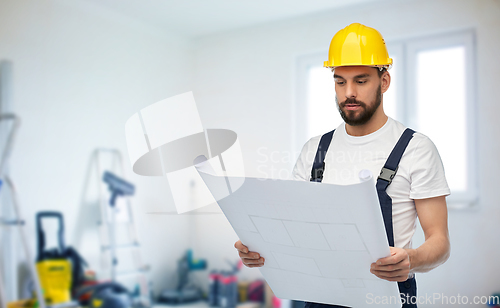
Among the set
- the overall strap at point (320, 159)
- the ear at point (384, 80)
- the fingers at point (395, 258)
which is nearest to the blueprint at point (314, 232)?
the fingers at point (395, 258)

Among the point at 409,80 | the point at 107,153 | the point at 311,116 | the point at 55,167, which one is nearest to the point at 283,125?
the point at 311,116

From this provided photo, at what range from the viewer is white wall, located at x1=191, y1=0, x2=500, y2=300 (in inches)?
90.5

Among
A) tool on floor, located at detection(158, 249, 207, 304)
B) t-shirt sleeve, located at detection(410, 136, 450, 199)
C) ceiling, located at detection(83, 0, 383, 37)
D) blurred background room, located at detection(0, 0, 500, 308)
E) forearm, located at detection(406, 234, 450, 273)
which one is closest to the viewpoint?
forearm, located at detection(406, 234, 450, 273)

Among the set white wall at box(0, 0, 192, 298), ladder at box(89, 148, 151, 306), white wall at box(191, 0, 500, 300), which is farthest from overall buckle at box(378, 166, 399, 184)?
ladder at box(89, 148, 151, 306)

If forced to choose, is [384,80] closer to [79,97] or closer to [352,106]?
[352,106]

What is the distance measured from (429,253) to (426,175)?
176 mm

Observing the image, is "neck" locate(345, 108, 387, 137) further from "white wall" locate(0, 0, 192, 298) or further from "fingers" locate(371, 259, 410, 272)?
"white wall" locate(0, 0, 192, 298)

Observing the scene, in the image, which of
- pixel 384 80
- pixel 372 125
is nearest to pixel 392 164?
pixel 372 125

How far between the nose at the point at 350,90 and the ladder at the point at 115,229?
206 cm

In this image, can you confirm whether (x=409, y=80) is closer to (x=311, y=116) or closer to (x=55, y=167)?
(x=311, y=116)

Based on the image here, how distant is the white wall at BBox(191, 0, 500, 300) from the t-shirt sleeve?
67.0 inches

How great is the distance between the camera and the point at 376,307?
2.72 ft

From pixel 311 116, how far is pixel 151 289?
1785 millimetres

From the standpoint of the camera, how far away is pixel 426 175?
88 cm
